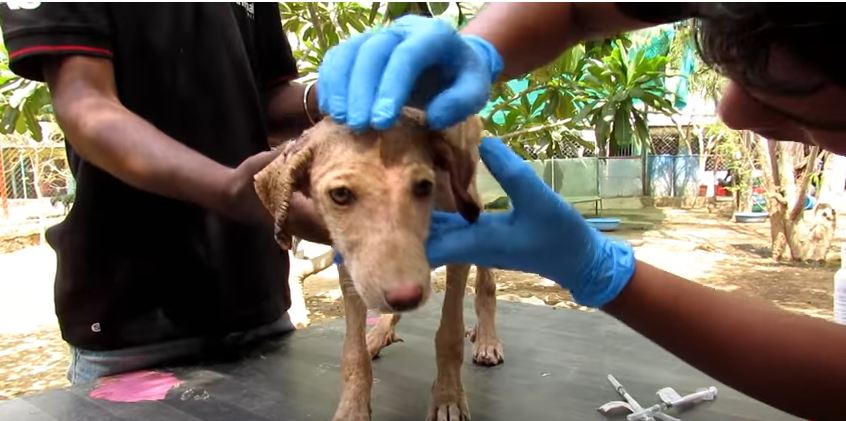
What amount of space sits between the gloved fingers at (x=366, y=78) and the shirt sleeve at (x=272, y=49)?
1322 millimetres

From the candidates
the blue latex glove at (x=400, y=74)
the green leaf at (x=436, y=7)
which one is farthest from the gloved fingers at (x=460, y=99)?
the green leaf at (x=436, y=7)

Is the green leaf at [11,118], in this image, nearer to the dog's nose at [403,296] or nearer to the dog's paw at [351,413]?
the dog's paw at [351,413]

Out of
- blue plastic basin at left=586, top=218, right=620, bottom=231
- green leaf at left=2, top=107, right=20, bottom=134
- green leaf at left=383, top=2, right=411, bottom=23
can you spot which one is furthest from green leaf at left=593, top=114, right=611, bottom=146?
blue plastic basin at left=586, top=218, right=620, bottom=231

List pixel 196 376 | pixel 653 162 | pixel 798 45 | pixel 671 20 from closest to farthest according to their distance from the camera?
pixel 798 45 < pixel 671 20 < pixel 196 376 < pixel 653 162

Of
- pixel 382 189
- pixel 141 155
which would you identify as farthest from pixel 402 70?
pixel 141 155

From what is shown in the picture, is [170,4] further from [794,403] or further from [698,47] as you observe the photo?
[794,403]

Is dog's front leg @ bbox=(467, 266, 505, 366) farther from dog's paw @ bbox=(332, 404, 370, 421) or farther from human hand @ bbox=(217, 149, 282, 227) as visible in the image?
human hand @ bbox=(217, 149, 282, 227)

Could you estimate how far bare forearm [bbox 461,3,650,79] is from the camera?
1615 millimetres

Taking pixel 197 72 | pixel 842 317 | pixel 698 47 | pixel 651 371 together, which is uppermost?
pixel 197 72

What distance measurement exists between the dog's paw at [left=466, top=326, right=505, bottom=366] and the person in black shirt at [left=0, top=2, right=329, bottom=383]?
790 mm

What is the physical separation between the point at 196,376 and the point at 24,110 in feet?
10.7

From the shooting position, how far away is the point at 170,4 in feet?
6.91

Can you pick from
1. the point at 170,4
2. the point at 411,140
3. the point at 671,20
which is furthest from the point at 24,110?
the point at 671,20

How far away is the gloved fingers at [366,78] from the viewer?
133cm
